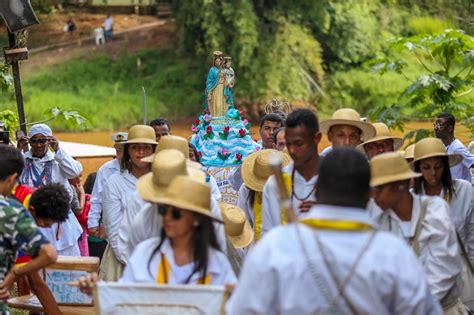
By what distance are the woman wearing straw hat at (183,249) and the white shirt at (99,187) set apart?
132 inches

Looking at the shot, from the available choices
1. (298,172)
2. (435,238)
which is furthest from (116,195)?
(435,238)

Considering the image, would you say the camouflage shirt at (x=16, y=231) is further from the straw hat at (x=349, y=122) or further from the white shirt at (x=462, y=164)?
the white shirt at (x=462, y=164)

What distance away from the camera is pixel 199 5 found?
3822cm

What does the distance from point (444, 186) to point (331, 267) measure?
3104 mm

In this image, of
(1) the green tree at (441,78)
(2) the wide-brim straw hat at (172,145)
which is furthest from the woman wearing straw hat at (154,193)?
(1) the green tree at (441,78)

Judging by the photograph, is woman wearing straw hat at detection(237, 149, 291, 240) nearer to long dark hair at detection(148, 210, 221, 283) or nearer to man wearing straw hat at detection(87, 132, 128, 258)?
man wearing straw hat at detection(87, 132, 128, 258)

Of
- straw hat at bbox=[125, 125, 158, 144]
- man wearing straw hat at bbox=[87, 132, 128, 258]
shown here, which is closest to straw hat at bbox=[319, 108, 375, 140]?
straw hat at bbox=[125, 125, 158, 144]

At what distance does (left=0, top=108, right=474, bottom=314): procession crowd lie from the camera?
400cm

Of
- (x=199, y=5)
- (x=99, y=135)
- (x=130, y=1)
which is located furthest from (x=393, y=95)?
(x=130, y=1)

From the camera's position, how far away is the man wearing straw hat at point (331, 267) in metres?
3.97

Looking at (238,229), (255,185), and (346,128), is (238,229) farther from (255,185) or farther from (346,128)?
(346,128)

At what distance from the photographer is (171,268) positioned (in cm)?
509

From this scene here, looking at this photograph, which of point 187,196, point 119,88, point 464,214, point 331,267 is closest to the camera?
point 331,267

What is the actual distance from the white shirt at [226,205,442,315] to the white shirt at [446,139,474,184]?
522cm
